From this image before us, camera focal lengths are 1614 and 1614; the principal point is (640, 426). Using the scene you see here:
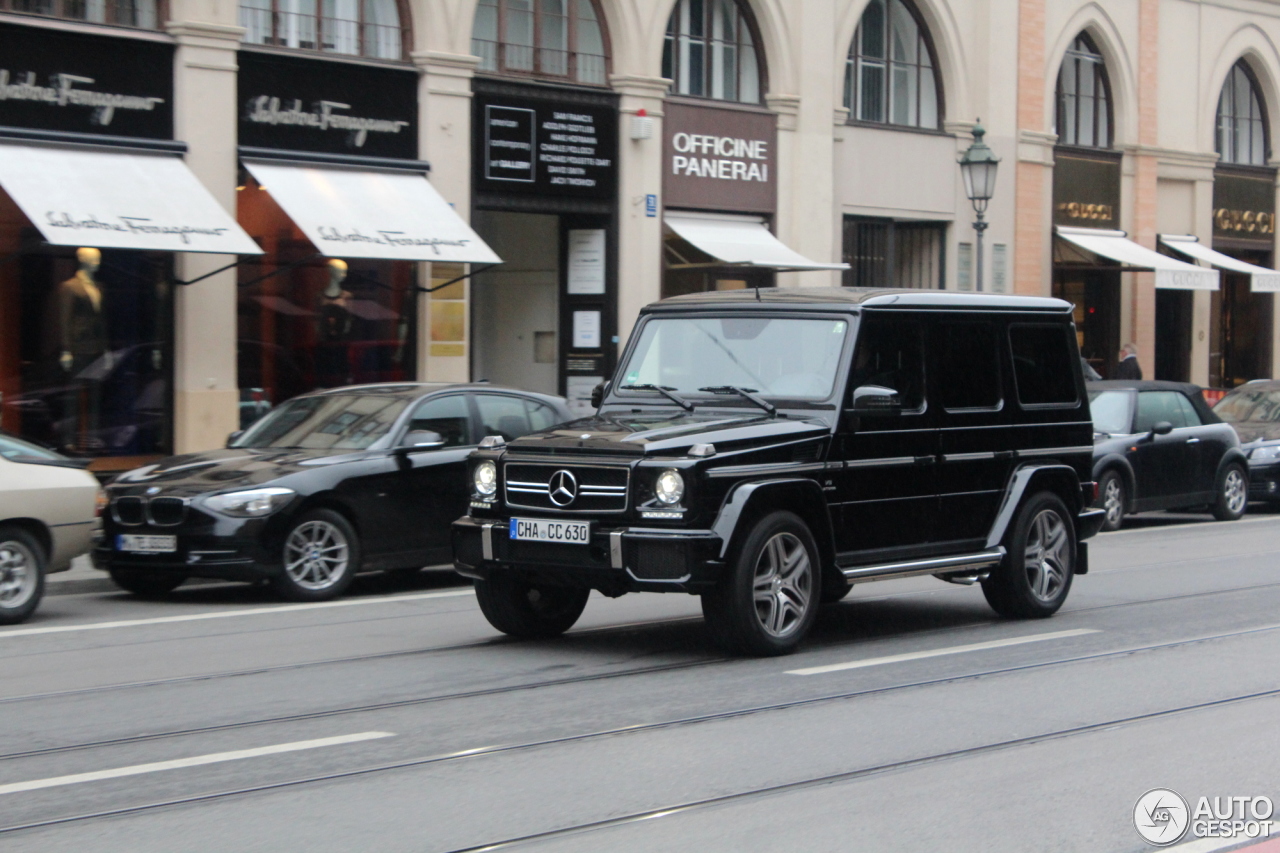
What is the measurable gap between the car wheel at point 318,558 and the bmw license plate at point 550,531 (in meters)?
3.16

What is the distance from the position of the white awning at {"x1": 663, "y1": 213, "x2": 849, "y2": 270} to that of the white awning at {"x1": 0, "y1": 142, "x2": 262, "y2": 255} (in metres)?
7.82

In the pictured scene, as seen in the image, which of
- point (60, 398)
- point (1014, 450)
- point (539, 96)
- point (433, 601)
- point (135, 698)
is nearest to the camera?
point (135, 698)

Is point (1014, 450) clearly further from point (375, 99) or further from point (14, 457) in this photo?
point (375, 99)

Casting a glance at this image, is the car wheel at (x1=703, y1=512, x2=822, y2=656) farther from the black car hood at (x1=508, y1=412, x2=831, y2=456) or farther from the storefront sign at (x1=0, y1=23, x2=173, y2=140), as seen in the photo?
the storefront sign at (x1=0, y1=23, x2=173, y2=140)

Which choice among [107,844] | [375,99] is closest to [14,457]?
[107,844]

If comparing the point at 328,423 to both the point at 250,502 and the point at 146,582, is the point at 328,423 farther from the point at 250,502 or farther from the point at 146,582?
the point at 146,582

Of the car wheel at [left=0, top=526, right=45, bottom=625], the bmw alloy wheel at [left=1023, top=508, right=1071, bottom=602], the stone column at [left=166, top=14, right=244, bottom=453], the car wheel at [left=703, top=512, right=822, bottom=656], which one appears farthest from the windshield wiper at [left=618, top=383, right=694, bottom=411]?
the stone column at [left=166, top=14, right=244, bottom=453]

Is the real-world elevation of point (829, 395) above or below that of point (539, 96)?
below

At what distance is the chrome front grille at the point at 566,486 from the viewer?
8.31 m

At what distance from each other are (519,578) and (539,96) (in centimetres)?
1479

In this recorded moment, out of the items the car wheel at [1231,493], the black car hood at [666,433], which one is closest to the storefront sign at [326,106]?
the car wheel at [1231,493]

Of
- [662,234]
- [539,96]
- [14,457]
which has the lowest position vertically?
[14,457]

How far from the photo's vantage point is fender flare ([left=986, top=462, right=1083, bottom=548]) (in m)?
10.1

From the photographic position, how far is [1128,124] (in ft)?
106
